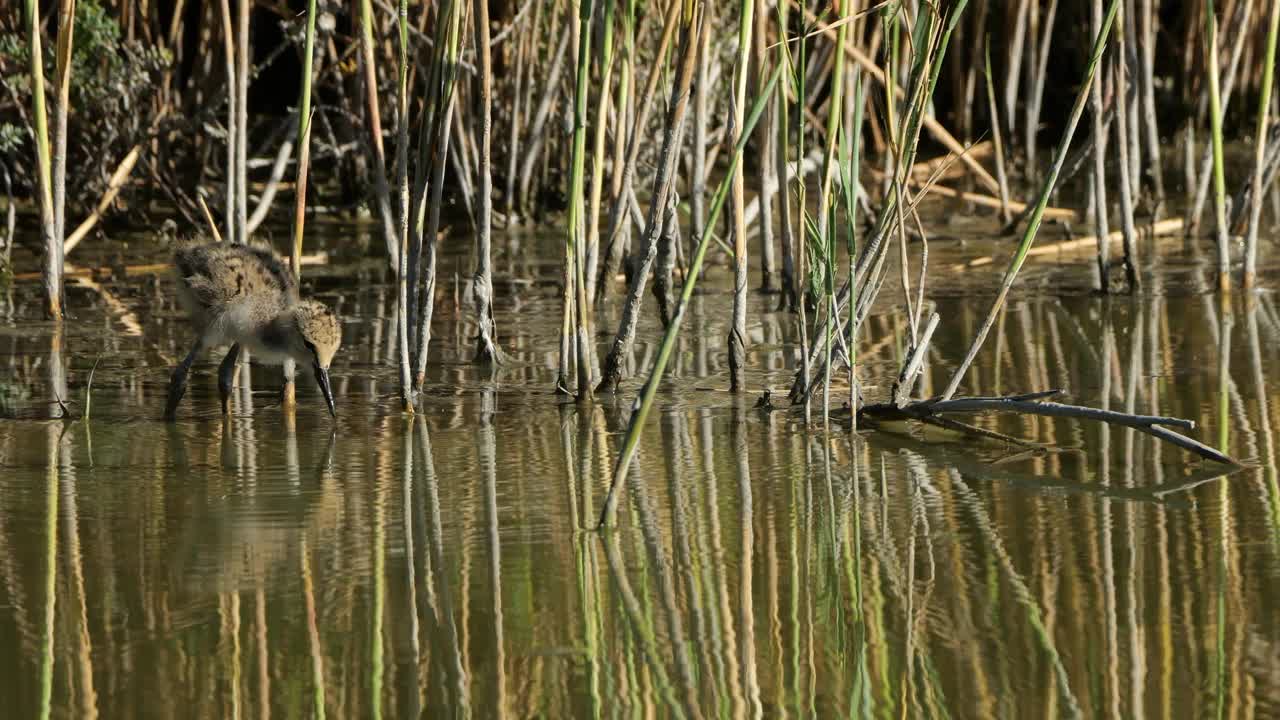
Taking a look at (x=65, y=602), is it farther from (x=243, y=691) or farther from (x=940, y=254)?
(x=940, y=254)

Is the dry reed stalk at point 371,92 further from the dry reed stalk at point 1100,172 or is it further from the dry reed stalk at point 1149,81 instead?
the dry reed stalk at point 1149,81

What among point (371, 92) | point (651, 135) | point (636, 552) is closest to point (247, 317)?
point (371, 92)

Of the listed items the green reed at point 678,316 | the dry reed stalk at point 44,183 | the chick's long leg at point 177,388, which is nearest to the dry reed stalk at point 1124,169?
the green reed at point 678,316

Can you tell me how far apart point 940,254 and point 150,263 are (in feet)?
12.8

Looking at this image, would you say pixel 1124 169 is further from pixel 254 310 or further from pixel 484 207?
pixel 254 310

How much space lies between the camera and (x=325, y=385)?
205 inches

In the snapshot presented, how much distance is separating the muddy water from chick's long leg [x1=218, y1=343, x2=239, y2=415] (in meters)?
0.07

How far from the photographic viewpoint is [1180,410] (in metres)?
5.09

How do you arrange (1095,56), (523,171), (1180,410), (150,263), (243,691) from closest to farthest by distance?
(243,691) < (1095,56) < (1180,410) < (150,263) < (523,171)

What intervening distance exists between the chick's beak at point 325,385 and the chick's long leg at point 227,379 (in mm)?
287

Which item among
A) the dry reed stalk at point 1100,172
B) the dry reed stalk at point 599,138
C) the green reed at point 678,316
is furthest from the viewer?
the dry reed stalk at point 1100,172

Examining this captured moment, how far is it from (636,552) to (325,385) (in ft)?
5.87

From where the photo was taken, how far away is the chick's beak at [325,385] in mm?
5172

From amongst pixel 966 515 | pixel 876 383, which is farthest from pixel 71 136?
pixel 966 515
